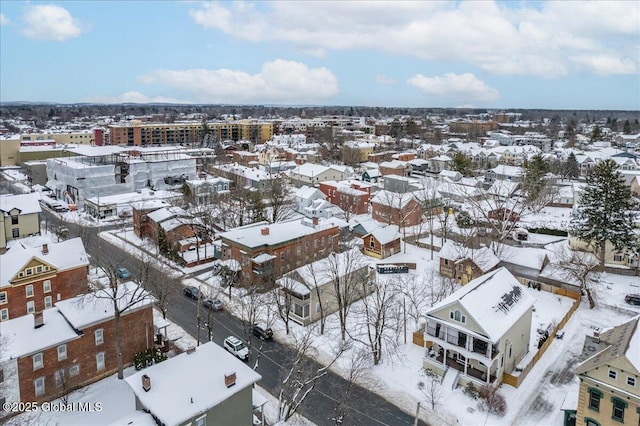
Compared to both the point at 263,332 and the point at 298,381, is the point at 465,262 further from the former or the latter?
the point at 298,381

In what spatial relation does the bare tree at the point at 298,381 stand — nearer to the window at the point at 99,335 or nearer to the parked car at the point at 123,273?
the window at the point at 99,335

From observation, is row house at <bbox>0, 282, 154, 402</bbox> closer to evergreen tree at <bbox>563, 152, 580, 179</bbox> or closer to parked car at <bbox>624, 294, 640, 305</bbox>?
parked car at <bbox>624, 294, 640, 305</bbox>

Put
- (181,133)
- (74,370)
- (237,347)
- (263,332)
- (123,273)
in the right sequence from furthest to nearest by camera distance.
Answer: (181,133), (123,273), (263,332), (237,347), (74,370)

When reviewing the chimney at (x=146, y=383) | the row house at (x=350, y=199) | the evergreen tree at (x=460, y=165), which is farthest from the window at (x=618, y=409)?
the evergreen tree at (x=460, y=165)

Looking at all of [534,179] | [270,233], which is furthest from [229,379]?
[534,179]

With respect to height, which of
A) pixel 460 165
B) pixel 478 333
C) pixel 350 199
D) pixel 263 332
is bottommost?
pixel 263 332
